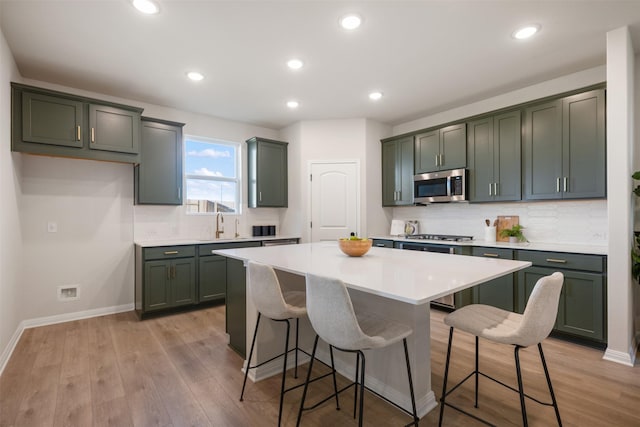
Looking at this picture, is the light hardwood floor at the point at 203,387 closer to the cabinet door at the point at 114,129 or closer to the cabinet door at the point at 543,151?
the cabinet door at the point at 543,151

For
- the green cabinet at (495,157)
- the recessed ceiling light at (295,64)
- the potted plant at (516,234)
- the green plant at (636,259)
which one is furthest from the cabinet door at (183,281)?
the green plant at (636,259)

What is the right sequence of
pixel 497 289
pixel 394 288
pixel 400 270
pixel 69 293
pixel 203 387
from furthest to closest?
pixel 69 293
pixel 497 289
pixel 203 387
pixel 400 270
pixel 394 288

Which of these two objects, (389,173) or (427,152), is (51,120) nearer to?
(389,173)

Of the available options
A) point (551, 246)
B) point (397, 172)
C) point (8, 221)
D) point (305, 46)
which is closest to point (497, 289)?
point (551, 246)

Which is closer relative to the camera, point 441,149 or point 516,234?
point 516,234

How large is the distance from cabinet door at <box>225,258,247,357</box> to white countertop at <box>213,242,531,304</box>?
8.8 inches

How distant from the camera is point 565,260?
292cm

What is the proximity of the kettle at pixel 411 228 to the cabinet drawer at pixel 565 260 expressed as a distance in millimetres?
1702

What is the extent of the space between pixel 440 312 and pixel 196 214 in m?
3.59

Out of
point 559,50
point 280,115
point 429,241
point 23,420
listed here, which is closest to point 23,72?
point 280,115

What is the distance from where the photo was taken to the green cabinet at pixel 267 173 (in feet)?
15.9

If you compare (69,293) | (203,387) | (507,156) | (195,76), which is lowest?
(203,387)

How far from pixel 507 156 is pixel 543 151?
353 mm

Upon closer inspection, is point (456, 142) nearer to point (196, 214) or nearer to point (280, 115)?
point (280, 115)
